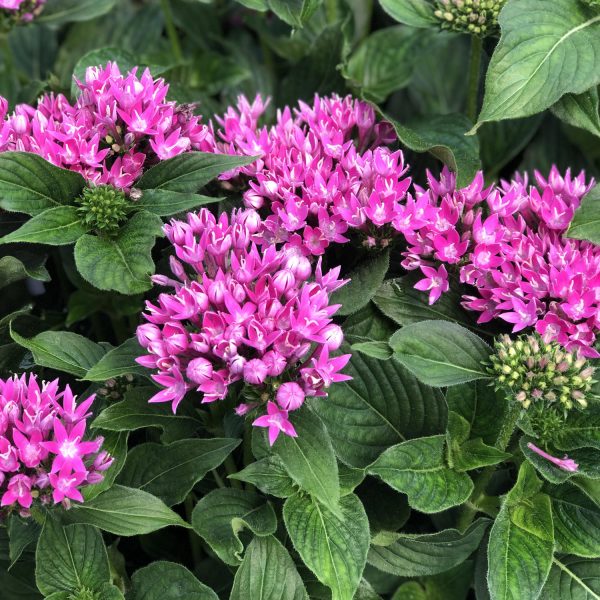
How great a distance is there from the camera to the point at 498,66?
3.96ft

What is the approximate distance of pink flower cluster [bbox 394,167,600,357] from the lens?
107cm

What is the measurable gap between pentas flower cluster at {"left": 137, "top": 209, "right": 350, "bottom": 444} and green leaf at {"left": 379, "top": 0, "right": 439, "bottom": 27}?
602mm

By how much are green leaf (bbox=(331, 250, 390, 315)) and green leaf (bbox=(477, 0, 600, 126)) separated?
25 cm

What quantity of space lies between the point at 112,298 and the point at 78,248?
305 mm

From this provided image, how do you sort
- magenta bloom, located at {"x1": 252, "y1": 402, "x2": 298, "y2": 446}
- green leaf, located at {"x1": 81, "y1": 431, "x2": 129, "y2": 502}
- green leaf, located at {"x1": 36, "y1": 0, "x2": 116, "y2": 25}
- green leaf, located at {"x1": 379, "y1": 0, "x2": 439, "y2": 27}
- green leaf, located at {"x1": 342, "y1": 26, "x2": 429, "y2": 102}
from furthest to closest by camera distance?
green leaf, located at {"x1": 342, "y1": 26, "x2": 429, "y2": 102} → green leaf, located at {"x1": 36, "y1": 0, "x2": 116, "y2": 25} → green leaf, located at {"x1": 379, "y1": 0, "x2": 439, "y2": 27} → green leaf, located at {"x1": 81, "y1": 431, "x2": 129, "y2": 502} → magenta bloom, located at {"x1": 252, "y1": 402, "x2": 298, "y2": 446}

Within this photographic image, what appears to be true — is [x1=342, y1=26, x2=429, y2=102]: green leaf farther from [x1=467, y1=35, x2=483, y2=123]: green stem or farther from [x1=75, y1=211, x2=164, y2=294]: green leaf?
[x1=75, y1=211, x2=164, y2=294]: green leaf

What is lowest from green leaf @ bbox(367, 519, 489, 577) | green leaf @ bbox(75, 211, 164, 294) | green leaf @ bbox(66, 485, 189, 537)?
green leaf @ bbox(367, 519, 489, 577)

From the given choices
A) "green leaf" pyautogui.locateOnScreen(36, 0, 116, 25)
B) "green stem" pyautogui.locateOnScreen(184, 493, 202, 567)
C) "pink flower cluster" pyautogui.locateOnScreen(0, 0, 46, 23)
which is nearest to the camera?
"green stem" pyautogui.locateOnScreen(184, 493, 202, 567)

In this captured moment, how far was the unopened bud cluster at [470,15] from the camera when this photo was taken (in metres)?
1.36

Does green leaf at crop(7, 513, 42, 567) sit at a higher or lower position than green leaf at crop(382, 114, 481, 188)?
lower

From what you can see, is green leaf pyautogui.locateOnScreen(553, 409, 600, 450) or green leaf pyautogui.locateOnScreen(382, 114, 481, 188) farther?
green leaf pyautogui.locateOnScreen(382, 114, 481, 188)

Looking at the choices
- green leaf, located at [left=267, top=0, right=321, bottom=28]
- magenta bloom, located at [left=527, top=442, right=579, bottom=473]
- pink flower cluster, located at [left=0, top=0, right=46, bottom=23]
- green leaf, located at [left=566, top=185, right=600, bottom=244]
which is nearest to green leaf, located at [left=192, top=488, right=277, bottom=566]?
magenta bloom, located at [left=527, top=442, right=579, bottom=473]

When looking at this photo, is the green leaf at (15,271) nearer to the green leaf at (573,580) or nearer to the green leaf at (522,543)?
the green leaf at (522,543)

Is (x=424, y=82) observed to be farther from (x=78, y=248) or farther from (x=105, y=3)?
(x=78, y=248)
